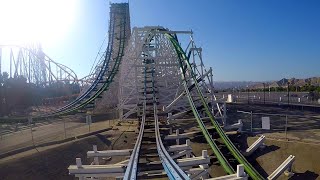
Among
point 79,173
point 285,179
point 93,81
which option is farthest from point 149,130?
point 93,81

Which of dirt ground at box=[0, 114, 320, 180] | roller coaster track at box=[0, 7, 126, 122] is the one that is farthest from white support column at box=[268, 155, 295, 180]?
roller coaster track at box=[0, 7, 126, 122]

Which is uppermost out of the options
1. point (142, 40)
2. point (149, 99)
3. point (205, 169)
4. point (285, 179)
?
point (142, 40)

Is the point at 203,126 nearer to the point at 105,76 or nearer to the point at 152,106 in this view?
the point at 152,106

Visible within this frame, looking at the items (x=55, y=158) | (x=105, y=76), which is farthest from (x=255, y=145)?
(x=105, y=76)

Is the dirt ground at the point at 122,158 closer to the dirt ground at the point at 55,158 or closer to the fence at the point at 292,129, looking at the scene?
the dirt ground at the point at 55,158

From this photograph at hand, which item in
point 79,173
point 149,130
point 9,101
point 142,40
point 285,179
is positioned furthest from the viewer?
point 9,101

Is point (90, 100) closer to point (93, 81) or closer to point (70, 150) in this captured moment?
point (93, 81)

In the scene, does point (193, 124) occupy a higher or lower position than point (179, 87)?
lower

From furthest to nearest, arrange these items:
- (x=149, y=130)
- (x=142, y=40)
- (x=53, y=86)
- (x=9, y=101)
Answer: (x=53, y=86) < (x=9, y=101) < (x=142, y=40) < (x=149, y=130)

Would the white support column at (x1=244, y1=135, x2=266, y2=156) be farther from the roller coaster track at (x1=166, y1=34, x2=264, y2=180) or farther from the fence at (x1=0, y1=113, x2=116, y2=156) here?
the fence at (x1=0, y1=113, x2=116, y2=156)

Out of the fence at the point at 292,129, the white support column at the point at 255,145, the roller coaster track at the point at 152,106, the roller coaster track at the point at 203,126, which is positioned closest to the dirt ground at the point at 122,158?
the white support column at the point at 255,145
